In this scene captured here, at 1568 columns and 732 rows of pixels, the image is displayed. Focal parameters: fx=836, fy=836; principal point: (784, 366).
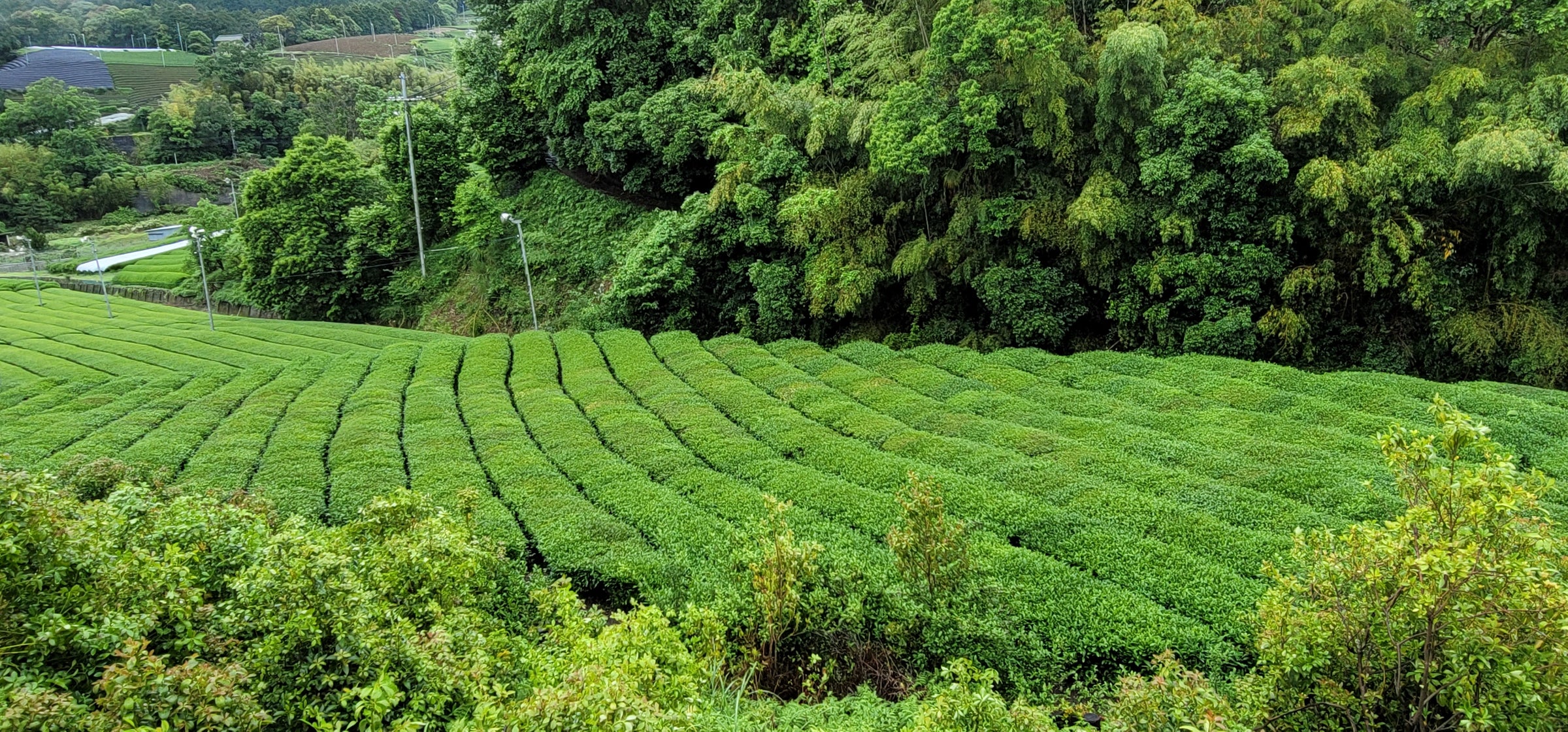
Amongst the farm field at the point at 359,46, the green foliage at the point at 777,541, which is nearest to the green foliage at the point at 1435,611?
the green foliage at the point at 777,541

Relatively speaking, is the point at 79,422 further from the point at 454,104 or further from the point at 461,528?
the point at 454,104

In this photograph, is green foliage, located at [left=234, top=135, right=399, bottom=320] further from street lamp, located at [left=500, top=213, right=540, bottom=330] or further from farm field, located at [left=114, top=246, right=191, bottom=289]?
farm field, located at [left=114, top=246, right=191, bottom=289]

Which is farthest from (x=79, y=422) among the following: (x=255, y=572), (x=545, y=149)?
(x=545, y=149)

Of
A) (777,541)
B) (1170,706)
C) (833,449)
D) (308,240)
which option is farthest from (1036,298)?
(308,240)

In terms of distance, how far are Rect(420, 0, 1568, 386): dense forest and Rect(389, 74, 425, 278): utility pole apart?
39.0ft

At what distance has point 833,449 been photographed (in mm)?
14594

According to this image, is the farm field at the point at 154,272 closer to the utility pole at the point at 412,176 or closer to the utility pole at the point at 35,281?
the utility pole at the point at 35,281

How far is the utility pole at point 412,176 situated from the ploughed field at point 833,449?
10513mm

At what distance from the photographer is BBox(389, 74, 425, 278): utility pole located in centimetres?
3266

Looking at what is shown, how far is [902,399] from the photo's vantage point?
56.4ft

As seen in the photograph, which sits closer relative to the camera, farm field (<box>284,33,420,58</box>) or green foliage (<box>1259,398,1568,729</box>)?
green foliage (<box>1259,398,1568,729</box>)

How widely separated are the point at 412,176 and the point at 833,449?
25743 mm

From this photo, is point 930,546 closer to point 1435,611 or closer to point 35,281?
point 1435,611

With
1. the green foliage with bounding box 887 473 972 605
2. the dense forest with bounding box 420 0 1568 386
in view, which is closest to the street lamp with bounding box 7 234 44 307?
the dense forest with bounding box 420 0 1568 386
